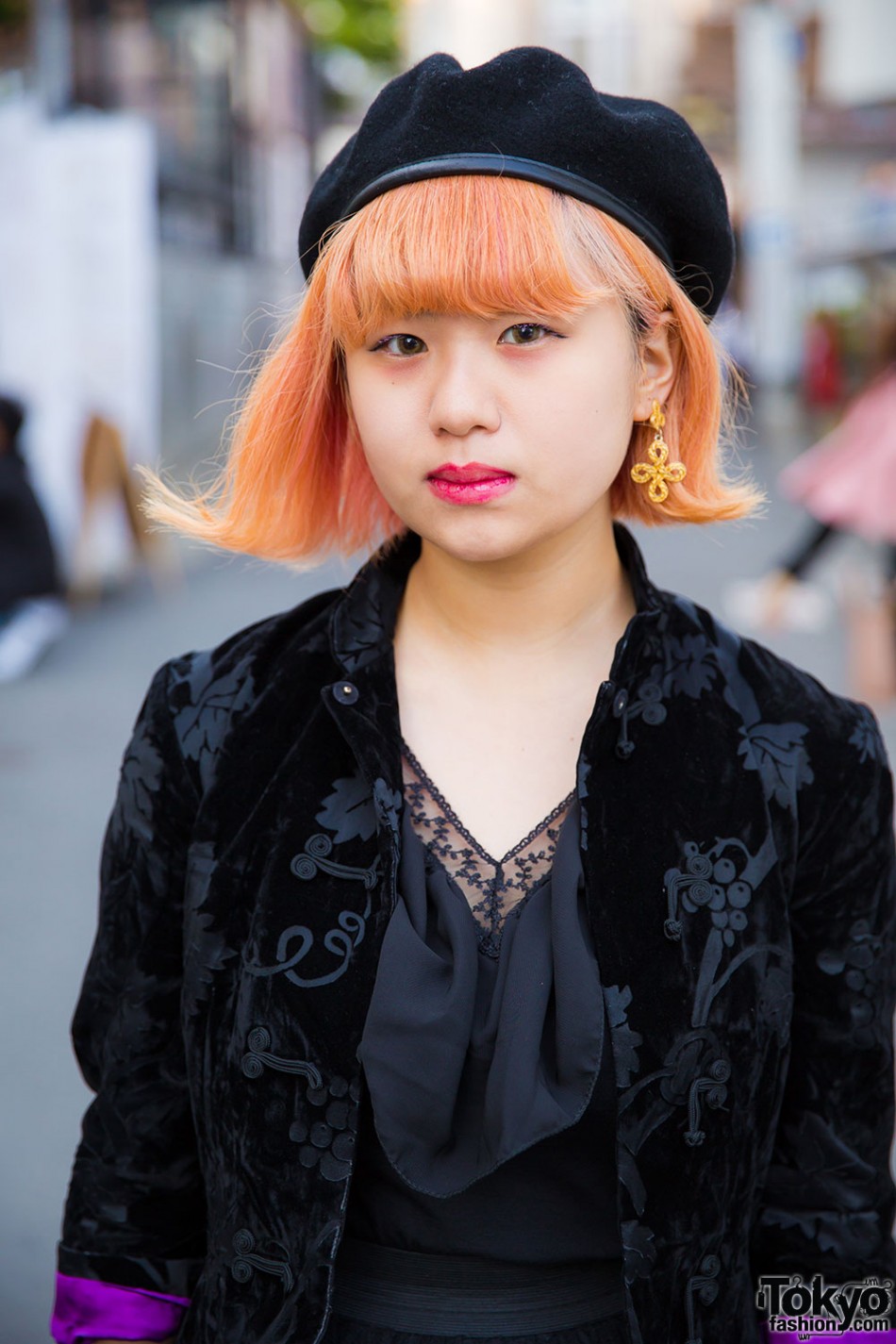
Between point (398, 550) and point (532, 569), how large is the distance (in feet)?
0.72

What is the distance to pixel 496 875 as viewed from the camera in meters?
1.47

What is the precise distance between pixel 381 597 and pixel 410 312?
0.37 meters

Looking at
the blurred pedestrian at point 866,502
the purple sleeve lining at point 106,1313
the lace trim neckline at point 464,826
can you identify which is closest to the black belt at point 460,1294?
the purple sleeve lining at point 106,1313

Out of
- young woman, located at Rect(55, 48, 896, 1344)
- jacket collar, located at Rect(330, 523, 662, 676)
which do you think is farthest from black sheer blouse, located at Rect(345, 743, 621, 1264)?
jacket collar, located at Rect(330, 523, 662, 676)

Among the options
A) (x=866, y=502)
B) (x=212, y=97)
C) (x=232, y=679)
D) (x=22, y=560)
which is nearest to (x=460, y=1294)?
(x=232, y=679)

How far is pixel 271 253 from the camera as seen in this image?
17547 mm

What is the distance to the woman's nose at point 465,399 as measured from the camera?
1.35 metres

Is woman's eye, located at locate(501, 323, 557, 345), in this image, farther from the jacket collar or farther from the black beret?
the jacket collar

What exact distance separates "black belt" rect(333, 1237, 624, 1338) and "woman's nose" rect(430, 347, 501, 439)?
0.85 meters

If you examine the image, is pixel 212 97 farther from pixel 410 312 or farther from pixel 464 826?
pixel 464 826

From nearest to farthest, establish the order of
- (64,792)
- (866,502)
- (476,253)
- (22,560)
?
(476,253)
(64,792)
(866,502)
(22,560)

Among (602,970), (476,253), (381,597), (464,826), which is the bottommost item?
(602,970)

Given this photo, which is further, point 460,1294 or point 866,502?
point 866,502

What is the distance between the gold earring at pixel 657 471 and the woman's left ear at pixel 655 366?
42mm
